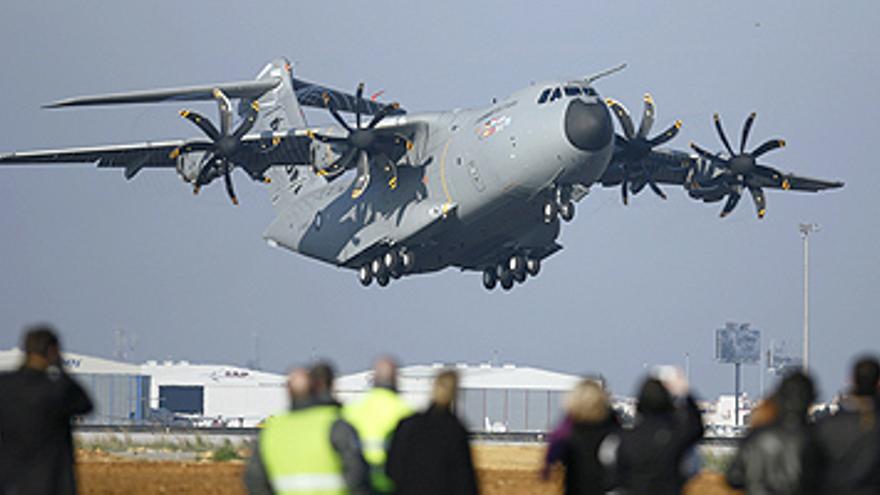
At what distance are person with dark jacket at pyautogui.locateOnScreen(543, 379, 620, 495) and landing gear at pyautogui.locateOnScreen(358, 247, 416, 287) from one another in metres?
31.5

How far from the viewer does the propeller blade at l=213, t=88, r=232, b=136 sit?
4078 cm

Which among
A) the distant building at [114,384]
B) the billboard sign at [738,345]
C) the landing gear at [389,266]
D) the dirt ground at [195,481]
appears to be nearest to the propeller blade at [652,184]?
the landing gear at [389,266]

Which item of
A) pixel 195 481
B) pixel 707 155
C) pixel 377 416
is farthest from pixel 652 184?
pixel 377 416

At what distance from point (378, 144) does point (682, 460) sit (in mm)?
32116

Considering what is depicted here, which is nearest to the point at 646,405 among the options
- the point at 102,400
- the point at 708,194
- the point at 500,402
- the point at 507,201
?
the point at 507,201

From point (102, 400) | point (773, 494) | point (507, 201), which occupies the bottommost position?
point (102, 400)

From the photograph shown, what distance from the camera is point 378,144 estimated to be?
41562 millimetres

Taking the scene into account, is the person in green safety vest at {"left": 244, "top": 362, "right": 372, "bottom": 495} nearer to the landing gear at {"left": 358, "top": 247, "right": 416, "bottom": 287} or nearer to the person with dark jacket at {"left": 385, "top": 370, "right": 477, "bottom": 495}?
the person with dark jacket at {"left": 385, "top": 370, "right": 477, "bottom": 495}

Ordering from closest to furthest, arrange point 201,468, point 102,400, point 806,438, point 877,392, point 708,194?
point 806,438, point 877,392, point 201,468, point 708,194, point 102,400

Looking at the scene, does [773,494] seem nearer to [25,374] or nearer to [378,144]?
[25,374]

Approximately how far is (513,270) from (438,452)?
111 ft

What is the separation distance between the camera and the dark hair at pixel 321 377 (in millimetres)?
8977

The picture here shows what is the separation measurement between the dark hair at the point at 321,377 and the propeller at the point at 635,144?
32.3 m

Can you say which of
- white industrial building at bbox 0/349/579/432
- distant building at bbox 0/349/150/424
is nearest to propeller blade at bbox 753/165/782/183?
white industrial building at bbox 0/349/579/432
